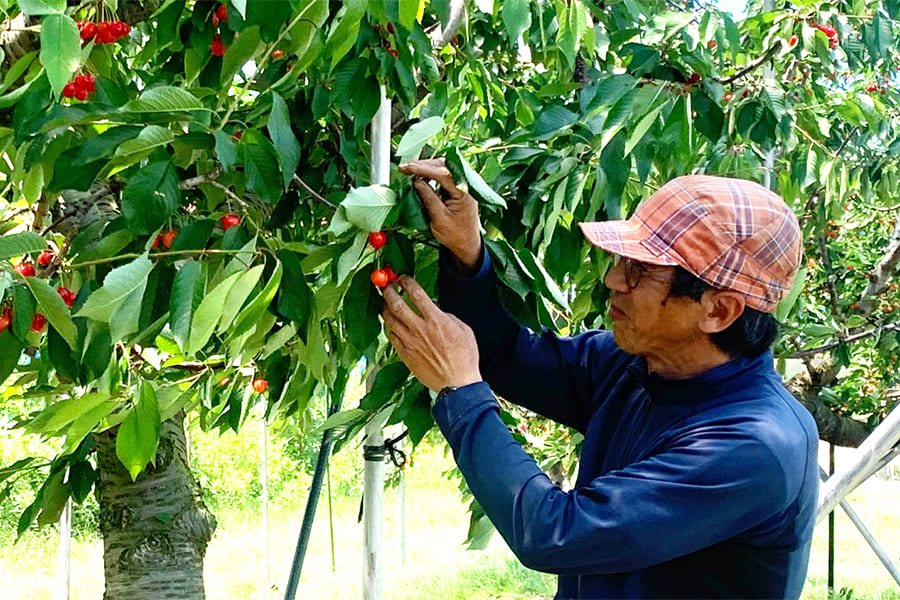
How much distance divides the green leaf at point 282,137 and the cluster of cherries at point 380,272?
0.35 ft

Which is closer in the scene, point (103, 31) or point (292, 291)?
point (292, 291)

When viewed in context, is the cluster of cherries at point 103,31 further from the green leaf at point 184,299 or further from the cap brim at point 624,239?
the cap brim at point 624,239

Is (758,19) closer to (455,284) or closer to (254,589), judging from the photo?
(455,284)

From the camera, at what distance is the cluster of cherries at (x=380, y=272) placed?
42.9 inches

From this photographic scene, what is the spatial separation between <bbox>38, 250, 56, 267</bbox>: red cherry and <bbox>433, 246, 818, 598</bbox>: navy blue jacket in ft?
1.66

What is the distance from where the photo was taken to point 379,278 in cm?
111

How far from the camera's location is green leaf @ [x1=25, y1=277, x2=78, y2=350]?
41.4 inches

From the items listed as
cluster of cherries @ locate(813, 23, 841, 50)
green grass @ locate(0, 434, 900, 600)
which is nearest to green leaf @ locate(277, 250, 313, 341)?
cluster of cherries @ locate(813, 23, 841, 50)

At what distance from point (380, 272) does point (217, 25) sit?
38 cm

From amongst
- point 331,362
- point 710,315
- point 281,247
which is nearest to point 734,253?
point 710,315

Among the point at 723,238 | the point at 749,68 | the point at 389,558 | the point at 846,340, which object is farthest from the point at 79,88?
the point at 389,558

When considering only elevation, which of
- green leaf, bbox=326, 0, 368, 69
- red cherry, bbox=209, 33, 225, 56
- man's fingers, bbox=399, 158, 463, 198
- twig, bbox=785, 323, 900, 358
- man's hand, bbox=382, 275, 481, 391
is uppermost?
red cherry, bbox=209, 33, 225, 56

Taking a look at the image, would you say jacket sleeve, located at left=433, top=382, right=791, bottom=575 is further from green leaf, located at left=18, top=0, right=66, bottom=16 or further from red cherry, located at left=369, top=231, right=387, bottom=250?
green leaf, located at left=18, top=0, right=66, bottom=16

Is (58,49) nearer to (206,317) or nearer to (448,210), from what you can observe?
(206,317)
